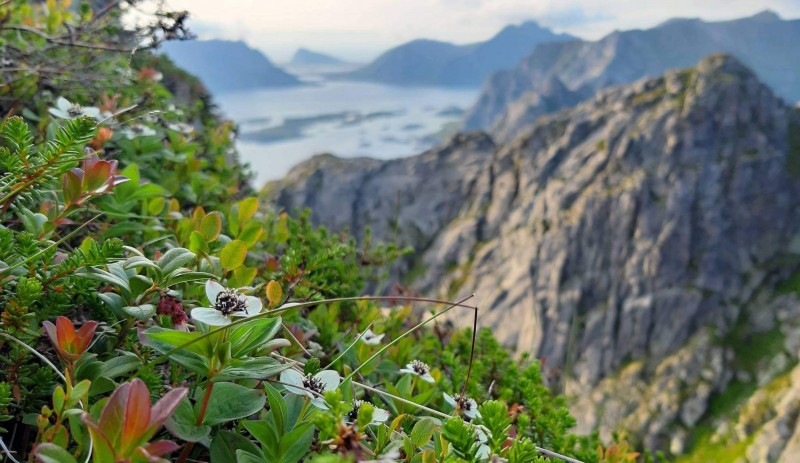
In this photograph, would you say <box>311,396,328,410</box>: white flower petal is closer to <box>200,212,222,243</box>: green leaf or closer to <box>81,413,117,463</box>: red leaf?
<box>81,413,117,463</box>: red leaf

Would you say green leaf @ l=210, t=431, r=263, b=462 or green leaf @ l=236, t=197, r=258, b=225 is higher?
green leaf @ l=236, t=197, r=258, b=225

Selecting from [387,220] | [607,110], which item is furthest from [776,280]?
[387,220]

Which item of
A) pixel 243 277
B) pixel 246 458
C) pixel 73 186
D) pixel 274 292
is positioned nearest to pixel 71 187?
pixel 73 186

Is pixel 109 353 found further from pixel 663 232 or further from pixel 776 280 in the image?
pixel 776 280

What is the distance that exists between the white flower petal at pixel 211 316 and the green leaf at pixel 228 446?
0.37 metres

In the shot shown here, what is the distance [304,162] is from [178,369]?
149 meters

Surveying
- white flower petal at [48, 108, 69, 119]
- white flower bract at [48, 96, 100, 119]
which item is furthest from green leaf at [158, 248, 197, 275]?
white flower petal at [48, 108, 69, 119]

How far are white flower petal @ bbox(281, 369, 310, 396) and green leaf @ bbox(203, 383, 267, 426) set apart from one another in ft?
0.30

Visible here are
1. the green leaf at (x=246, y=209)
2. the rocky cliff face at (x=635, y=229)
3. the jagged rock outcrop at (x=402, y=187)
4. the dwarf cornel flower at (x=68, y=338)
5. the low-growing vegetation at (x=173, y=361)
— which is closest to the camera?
the low-growing vegetation at (x=173, y=361)

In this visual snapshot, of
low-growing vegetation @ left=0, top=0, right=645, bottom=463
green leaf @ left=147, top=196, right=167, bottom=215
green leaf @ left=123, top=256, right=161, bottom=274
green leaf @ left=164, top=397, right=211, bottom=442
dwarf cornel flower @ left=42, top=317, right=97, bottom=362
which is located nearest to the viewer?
low-growing vegetation @ left=0, top=0, right=645, bottom=463

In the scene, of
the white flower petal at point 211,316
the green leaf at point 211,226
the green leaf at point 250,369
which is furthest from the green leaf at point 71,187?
the green leaf at point 250,369

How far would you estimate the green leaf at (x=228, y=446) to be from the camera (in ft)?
5.13

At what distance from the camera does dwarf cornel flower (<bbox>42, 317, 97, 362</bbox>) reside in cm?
158

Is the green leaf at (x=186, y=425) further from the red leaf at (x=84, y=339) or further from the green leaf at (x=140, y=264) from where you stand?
the green leaf at (x=140, y=264)
